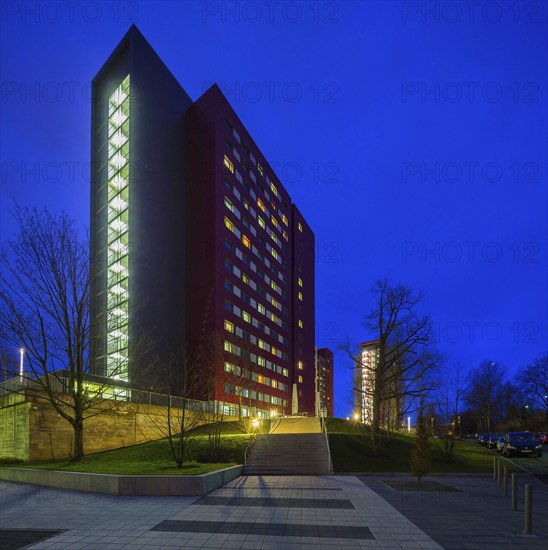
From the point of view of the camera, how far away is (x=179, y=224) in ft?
186

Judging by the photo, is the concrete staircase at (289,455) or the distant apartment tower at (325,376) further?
the distant apartment tower at (325,376)

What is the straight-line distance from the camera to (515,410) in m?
81.6

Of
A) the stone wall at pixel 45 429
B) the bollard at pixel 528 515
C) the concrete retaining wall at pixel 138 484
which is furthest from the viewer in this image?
the stone wall at pixel 45 429

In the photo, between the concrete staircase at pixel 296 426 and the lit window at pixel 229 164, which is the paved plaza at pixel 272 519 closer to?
the concrete staircase at pixel 296 426

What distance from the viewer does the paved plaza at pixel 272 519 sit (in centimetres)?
878

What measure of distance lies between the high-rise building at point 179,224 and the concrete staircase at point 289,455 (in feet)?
61.8

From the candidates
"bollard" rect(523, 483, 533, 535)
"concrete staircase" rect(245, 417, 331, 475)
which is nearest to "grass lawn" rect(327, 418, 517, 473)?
"concrete staircase" rect(245, 417, 331, 475)

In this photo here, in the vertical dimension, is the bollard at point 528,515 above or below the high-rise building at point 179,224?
below

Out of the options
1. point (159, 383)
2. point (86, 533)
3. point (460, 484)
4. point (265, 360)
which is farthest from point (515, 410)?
point (86, 533)

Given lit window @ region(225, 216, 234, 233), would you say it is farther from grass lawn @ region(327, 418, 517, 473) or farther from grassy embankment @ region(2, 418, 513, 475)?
grassy embankment @ region(2, 418, 513, 475)

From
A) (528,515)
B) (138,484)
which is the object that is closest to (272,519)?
(138,484)

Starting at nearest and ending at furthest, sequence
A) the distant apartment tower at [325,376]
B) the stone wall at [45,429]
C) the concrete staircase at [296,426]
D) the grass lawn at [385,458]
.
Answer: the stone wall at [45,429]
the grass lawn at [385,458]
the concrete staircase at [296,426]
the distant apartment tower at [325,376]

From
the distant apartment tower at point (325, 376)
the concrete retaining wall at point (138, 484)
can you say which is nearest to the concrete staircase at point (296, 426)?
the concrete retaining wall at point (138, 484)

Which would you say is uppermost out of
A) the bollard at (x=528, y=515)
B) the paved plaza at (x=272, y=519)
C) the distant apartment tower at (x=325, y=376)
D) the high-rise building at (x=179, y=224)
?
the high-rise building at (x=179, y=224)
